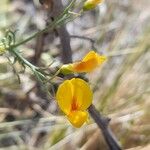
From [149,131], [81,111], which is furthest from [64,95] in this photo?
[149,131]

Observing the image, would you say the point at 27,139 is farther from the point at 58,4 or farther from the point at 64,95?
the point at 64,95

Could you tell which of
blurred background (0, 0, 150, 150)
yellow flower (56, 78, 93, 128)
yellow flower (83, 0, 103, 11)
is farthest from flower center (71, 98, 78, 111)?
blurred background (0, 0, 150, 150)

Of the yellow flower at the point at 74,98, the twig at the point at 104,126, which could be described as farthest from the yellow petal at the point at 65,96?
the twig at the point at 104,126

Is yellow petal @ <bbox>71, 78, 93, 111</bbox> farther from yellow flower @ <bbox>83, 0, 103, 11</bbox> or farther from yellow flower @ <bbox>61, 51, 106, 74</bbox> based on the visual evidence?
yellow flower @ <bbox>83, 0, 103, 11</bbox>

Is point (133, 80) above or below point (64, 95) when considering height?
above

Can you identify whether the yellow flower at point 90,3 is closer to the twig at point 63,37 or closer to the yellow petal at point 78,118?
the twig at point 63,37

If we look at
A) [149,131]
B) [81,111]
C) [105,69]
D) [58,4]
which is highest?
[105,69]

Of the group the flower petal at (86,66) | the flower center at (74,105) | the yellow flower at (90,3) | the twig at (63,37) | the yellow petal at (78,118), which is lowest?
the yellow petal at (78,118)
